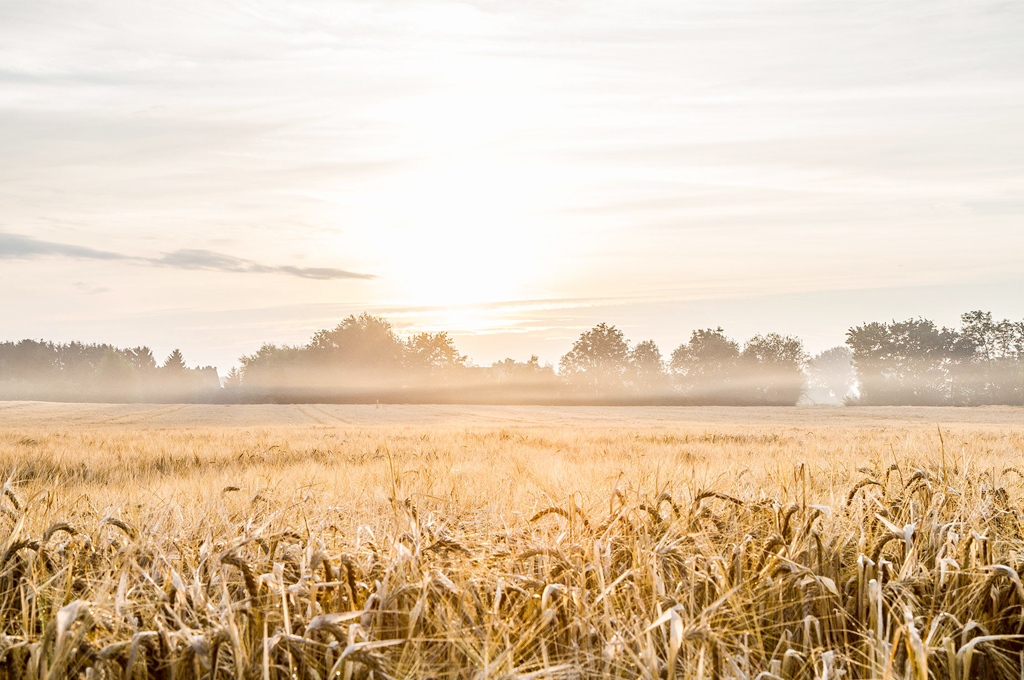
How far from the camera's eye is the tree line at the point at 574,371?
74188 millimetres

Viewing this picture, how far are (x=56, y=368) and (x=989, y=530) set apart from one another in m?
120

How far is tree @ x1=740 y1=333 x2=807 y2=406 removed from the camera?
81.4 m

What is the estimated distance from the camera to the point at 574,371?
8988 cm

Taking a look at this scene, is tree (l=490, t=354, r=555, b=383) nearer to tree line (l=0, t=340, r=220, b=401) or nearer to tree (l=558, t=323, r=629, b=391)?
tree (l=558, t=323, r=629, b=391)

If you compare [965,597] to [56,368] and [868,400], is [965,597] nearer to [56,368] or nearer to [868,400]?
[868,400]

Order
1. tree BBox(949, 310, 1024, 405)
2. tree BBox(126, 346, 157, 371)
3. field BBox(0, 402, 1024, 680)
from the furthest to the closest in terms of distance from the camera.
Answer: tree BBox(126, 346, 157, 371) < tree BBox(949, 310, 1024, 405) < field BBox(0, 402, 1024, 680)

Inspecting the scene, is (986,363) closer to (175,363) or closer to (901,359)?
(901,359)

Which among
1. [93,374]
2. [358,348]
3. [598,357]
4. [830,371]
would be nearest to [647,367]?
[598,357]

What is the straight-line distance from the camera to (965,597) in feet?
11.7

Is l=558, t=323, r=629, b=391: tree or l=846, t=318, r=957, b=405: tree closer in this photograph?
l=846, t=318, r=957, b=405: tree

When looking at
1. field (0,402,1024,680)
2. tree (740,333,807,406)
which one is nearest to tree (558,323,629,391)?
Result: tree (740,333,807,406)

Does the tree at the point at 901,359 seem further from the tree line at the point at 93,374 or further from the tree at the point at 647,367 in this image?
the tree line at the point at 93,374

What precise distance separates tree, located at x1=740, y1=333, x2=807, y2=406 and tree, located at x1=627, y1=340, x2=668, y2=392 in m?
11.3

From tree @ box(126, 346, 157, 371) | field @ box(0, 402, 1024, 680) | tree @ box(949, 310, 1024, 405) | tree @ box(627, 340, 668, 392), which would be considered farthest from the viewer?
tree @ box(126, 346, 157, 371)
